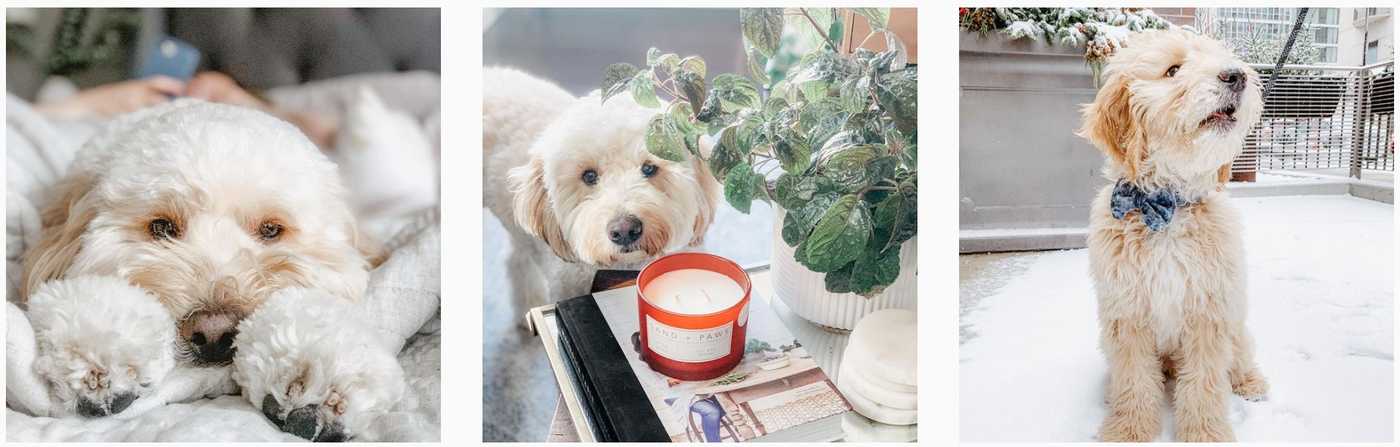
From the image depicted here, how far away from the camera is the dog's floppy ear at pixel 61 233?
112cm

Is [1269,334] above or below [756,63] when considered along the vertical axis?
below

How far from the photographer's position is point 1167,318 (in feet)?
3.76

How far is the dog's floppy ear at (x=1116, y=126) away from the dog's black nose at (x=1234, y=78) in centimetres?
13

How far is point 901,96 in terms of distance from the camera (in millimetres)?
1220

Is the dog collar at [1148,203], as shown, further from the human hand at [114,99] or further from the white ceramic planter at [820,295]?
the human hand at [114,99]

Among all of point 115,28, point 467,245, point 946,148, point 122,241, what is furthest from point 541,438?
point 115,28

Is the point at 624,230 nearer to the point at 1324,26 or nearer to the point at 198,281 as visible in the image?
the point at 198,281

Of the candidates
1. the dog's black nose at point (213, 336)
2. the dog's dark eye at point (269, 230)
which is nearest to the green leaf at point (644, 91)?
the dog's dark eye at point (269, 230)

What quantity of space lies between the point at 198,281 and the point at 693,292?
0.72m

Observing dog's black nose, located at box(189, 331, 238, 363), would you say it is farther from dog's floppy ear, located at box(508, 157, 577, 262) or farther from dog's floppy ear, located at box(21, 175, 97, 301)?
dog's floppy ear, located at box(508, 157, 577, 262)

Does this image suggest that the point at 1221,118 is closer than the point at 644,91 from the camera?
Yes

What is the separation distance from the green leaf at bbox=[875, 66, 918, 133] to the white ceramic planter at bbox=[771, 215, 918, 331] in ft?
0.65

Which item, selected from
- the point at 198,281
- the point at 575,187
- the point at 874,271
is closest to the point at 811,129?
the point at 874,271
